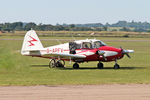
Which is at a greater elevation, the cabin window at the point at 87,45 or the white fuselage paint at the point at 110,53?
the cabin window at the point at 87,45

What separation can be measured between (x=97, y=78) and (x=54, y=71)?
5.15 metres

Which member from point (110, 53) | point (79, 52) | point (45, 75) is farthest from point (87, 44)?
point (45, 75)

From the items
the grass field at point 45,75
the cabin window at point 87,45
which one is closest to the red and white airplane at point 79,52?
the cabin window at point 87,45

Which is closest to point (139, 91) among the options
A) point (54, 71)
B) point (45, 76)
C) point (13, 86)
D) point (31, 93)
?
point (31, 93)

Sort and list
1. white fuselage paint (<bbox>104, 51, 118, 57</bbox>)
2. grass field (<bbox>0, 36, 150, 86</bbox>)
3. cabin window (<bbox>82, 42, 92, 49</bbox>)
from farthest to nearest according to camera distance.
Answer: cabin window (<bbox>82, 42, 92, 49</bbox>) < white fuselage paint (<bbox>104, 51, 118, 57</bbox>) < grass field (<bbox>0, 36, 150, 86</bbox>)

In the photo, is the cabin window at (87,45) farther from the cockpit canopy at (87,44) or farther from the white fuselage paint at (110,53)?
the white fuselage paint at (110,53)

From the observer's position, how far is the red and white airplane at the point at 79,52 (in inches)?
1271

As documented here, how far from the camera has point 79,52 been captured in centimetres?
3259

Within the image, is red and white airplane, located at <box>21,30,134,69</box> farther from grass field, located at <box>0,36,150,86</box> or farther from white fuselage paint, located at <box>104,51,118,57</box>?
grass field, located at <box>0,36,150,86</box>

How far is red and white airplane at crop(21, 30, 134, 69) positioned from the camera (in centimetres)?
3228

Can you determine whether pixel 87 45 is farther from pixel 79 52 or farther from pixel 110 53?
pixel 110 53

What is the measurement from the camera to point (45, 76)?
2689cm

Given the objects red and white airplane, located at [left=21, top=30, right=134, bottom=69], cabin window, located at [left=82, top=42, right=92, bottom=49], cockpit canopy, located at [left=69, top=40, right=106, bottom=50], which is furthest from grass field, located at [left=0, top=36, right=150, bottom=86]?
cabin window, located at [left=82, top=42, right=92, bottom=49]

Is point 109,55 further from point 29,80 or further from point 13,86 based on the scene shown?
point 13,86
